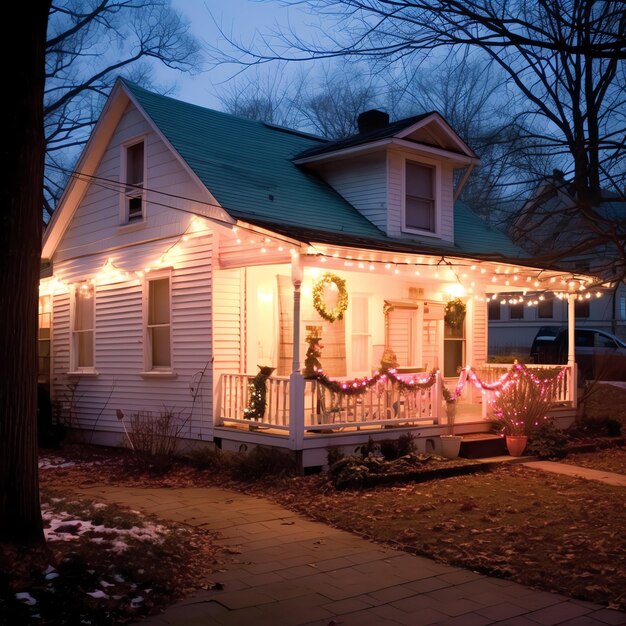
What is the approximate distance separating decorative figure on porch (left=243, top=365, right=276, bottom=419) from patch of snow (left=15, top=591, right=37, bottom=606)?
6.45 m

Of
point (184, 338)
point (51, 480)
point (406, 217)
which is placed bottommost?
point (51, 480)

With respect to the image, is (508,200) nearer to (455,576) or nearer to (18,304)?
(455,576)

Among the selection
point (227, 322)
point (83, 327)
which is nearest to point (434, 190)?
point (227, 322)

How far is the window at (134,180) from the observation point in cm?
1455

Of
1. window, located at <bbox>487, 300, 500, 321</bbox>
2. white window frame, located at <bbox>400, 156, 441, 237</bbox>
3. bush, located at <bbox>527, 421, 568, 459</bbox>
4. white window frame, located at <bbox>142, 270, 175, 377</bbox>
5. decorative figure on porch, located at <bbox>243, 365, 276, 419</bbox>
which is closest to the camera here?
decorative figure on porch, located at <bbox>243, 365, 276, 419</bbox>

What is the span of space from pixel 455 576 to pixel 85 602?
10.0ft

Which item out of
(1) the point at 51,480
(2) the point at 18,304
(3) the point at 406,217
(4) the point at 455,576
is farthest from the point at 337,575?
(3) the point at 406,217

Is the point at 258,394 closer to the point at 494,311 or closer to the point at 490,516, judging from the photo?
the point at 490,516

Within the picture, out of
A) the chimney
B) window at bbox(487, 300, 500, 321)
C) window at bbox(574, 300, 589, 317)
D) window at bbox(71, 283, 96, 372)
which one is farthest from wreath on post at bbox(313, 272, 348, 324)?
window at bbox(487, 300, 500, 321)

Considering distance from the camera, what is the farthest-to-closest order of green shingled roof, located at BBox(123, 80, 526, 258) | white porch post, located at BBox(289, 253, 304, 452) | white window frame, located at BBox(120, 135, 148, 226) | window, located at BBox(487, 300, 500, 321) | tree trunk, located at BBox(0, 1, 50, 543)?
1. window, located at BBox(487, 300, 500, 321)
2. white window frame, located at BBox(120, 135, 148, 226)
3. green shingled roof, located at BBox(123, 80, 526, 258)
4. white porch post, located at BBox(289, 253, 304, 452)
5. tree trunk, located at BBox(0, 1, 50, 543)

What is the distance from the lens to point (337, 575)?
258 inches

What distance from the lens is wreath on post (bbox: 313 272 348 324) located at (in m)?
13.7

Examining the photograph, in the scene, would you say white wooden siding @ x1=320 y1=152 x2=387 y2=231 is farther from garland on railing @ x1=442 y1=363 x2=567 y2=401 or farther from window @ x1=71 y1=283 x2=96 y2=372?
window @ x1=71 y1=283 x2=96 y2=372

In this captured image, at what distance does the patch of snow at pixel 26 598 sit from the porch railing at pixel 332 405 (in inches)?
231
